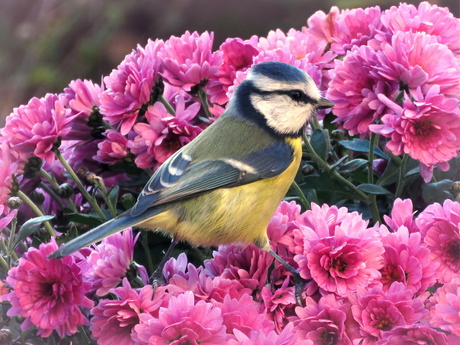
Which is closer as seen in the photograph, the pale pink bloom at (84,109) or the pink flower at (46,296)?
the pink flower at (46,296)

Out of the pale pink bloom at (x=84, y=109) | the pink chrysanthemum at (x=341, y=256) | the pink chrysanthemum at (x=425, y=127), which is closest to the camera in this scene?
the pink chrysanthemum at (x=341, y=256)

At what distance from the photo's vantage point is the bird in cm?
113

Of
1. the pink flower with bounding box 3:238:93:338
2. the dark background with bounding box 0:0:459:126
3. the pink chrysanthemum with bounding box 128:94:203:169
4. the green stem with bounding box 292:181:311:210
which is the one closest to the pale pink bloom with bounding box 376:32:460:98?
the green stem with bounding box 292:181:311:210

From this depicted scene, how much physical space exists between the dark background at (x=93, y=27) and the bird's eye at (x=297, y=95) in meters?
2.24

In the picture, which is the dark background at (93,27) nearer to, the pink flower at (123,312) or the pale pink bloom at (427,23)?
the pale pink bloom at (427,23)

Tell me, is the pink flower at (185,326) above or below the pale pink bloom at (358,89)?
below

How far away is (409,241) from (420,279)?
5cm

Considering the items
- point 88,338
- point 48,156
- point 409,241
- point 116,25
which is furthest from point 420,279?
point 116,25

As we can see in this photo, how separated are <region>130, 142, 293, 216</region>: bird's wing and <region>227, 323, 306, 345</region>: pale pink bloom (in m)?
0.29

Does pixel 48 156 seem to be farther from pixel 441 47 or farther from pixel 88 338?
pixel 441 47

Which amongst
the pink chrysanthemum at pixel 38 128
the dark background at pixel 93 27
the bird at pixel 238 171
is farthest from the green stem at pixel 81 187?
the dark background at pixel 93 27

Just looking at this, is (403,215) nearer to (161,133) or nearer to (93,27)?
(161,133)

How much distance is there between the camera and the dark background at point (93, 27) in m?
3.51

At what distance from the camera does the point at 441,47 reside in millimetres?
1167
